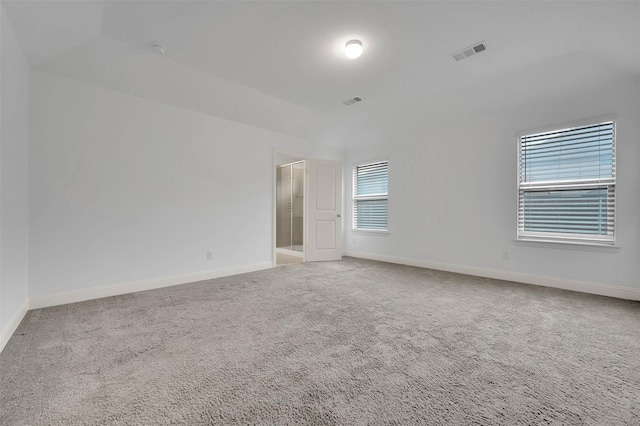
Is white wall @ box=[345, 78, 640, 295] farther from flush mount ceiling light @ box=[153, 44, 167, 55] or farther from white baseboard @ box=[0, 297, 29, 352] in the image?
white baseboard @ box=[0, 297, 29, 352]

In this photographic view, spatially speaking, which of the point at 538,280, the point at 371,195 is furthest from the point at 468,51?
the point at 371,195

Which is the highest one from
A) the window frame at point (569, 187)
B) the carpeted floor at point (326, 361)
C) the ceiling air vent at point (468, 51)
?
the ceiling air vent at point (468, 51)

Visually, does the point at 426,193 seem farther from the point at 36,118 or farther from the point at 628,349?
the point at 36,118

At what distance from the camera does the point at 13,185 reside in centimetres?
230

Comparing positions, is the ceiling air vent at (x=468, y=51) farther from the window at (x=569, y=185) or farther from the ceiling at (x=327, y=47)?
the window at (x=569, y=185)

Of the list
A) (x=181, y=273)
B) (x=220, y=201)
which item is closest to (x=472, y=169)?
(x=220, y=201)

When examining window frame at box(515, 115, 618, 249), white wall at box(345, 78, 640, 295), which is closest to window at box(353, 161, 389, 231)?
white wall at box(345, 78, 640, 295)

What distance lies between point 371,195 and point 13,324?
517 cm

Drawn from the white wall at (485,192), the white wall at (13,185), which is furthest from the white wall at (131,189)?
the white wall at (485,192)

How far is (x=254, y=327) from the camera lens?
91.4 inches

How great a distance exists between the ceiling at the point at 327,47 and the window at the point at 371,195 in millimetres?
1938

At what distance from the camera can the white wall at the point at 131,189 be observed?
2826 millimetres

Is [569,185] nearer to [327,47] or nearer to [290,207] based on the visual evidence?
[327,47]

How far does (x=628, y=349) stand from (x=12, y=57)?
506cm
